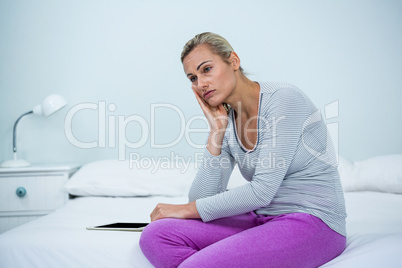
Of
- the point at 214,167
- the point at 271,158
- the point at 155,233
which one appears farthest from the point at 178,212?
the point at 271,158

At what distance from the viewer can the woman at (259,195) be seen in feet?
3.42

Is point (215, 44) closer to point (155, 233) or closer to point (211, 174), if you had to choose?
point (211, 174)

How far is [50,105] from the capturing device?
243 cm

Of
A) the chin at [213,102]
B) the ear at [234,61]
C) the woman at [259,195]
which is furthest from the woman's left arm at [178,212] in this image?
the ear at [234,61]

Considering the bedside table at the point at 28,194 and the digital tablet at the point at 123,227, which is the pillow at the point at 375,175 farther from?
the bedside table at the point at 28,194

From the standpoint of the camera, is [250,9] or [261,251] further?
[250,9]

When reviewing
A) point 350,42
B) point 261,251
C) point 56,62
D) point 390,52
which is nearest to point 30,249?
point 261,251

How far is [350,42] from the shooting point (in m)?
2.63

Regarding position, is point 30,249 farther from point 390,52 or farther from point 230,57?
point 390,52

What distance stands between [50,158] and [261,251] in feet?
6.75

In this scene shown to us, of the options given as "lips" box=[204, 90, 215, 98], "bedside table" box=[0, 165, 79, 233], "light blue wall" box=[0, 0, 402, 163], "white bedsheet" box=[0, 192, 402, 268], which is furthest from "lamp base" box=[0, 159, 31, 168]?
"lips" box=[204, 90, 215, 98]

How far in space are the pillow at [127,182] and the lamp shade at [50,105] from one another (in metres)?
0.46

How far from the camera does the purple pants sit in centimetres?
100

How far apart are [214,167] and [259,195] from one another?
26cm
